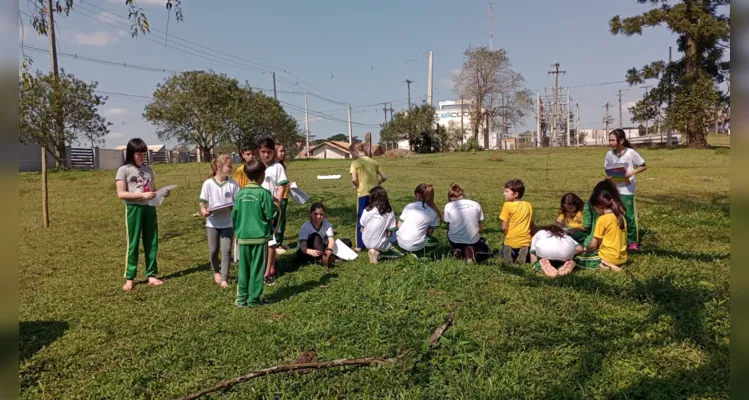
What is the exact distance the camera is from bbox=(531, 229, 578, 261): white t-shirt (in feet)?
18.2

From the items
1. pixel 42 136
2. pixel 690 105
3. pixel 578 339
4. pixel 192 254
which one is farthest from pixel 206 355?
pixel 690 105

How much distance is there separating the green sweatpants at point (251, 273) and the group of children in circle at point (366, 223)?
0.01 m

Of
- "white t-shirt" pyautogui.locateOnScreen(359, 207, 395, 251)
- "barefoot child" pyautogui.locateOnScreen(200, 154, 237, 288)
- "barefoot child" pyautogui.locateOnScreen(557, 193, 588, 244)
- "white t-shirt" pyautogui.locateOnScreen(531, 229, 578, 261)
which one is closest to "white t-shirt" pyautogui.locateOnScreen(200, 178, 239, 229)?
"barefoot child" pyautogui.locateOnScreen(200, 154, 237, 288)

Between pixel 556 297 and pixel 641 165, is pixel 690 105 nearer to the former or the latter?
pixel 641 165

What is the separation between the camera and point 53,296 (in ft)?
17.8

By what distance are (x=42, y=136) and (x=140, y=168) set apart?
27575 millimetres

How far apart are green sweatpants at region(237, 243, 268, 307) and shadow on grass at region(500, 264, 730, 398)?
2.70 metres

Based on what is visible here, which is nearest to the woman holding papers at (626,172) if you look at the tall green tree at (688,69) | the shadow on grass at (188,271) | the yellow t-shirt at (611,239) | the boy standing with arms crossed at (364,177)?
the yellow t-shirt at (611,239)

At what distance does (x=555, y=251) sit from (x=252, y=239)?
3.39 meters

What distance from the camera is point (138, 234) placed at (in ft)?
18.7

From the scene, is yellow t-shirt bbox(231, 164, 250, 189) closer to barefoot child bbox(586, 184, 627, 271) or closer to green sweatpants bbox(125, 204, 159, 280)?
green sweatpants bbox(125, 204, 159, 280)

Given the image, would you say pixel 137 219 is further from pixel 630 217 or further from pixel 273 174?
pixel 630 217

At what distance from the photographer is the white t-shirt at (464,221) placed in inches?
247

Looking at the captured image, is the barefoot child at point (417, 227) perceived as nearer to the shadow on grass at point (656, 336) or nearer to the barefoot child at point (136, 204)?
the shadow on grass at point (656, 336)
